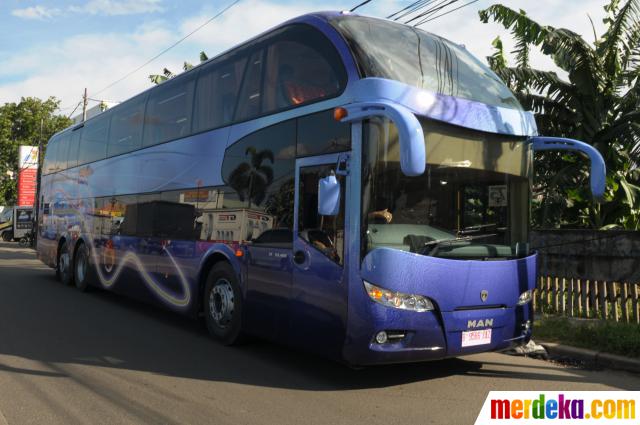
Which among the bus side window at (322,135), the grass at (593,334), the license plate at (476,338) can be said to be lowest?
the grass at (593,334)

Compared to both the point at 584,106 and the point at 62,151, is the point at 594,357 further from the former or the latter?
the point at 62,151

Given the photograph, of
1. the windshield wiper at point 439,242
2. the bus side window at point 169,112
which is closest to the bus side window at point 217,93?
→ the bus side window at point 169,112

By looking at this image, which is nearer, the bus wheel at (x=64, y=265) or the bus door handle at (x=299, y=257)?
the bus door handle at (x=299, y=257)

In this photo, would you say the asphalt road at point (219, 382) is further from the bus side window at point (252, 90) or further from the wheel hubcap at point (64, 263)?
the wheel hubcap at point (64, 263)

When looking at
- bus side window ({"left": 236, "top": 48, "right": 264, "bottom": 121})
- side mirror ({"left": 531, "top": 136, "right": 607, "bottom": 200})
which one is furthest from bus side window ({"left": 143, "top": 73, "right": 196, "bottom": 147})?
side mirror ({"left": 531, "top": 136, "right": 607, "bottom": 200})

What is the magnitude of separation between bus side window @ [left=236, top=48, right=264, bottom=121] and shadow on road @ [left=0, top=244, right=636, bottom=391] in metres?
2.94

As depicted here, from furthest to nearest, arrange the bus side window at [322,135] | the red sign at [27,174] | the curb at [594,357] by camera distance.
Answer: the red sign at [27,174]
the curb at [594,357]
the bus side window at [322,135]

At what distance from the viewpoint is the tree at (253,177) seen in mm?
6614

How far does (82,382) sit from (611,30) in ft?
34.5

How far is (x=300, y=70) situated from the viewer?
6.25 metres

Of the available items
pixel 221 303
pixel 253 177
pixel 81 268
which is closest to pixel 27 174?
pixel 81 268

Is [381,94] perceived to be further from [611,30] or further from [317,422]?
[611,30]

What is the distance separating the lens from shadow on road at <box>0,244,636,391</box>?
19.4 ft

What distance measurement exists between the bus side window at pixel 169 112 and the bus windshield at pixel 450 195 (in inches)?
165
